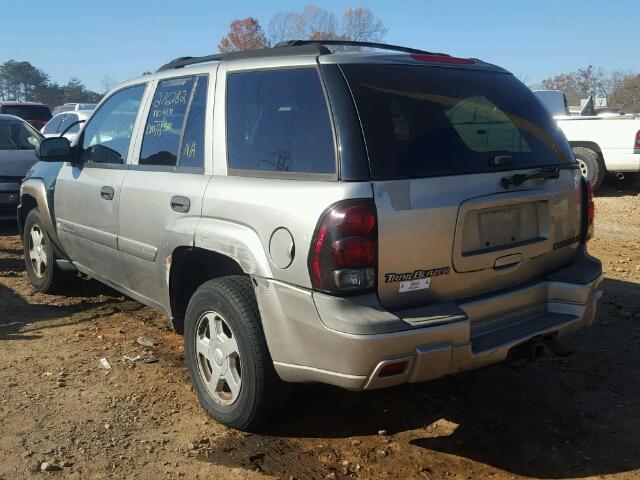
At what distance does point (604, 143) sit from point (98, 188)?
9789 millimetres

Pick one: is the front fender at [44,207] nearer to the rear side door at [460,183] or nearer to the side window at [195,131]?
the side window at [195,131]

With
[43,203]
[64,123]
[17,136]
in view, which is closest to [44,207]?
[43,203]

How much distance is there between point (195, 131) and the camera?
3.74 meters

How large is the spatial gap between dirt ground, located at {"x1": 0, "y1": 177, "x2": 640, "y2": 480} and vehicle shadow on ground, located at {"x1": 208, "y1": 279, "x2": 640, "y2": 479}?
0.03 feet

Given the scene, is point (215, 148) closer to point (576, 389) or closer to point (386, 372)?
point (386, 372)

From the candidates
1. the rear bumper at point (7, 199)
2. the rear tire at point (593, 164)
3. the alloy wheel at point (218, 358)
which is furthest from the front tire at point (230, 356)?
the rear tire at point (593, 164)

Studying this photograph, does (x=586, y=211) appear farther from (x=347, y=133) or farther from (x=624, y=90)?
(x=624, y=90)

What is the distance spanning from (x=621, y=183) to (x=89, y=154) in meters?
11.4

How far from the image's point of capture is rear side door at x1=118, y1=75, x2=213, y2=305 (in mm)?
3646

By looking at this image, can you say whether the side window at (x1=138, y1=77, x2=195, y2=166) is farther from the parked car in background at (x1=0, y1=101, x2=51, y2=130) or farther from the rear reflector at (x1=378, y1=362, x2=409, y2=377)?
the parked car in background at (x1=0, y1=101, x2=51, y2=130)

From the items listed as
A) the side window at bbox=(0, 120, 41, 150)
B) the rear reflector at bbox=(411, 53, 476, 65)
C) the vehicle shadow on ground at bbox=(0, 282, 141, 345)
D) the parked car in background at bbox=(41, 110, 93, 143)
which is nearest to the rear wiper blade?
the rear reflector at bbox=(411, 53, 476, 65)

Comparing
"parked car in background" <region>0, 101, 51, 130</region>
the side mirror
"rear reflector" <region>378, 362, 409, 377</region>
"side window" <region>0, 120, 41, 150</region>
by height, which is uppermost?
"parked car in background" <region>0, 101, 51, 130</region>

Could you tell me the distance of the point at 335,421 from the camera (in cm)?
364

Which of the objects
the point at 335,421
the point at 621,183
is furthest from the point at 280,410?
the point at 621,183
